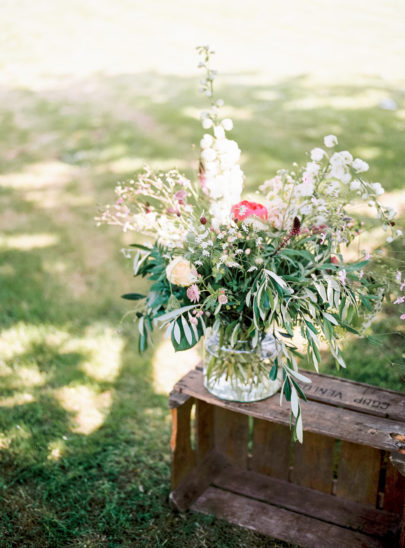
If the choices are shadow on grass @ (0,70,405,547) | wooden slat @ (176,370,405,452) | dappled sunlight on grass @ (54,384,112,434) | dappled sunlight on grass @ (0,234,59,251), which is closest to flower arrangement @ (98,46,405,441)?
wooden slat @ (176,370,405,452)

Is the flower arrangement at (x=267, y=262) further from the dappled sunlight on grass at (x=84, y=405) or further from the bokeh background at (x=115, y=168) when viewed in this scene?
the dappled sunlight on grass at (x=84, y=405)

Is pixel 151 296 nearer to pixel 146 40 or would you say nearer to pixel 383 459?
pixel 383 459

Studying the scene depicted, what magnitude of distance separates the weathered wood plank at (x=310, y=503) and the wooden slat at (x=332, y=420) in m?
0.53

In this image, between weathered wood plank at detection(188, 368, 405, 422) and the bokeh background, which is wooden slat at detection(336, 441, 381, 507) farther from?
the bokeh background

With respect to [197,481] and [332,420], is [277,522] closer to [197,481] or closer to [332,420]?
[197,481]

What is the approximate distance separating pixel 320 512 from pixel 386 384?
93 centimetres

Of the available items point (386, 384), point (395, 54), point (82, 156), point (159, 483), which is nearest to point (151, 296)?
point (159, 483)

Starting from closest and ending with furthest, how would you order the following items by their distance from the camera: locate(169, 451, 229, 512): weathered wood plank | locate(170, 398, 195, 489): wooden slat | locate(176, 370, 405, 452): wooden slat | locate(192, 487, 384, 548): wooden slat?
locate(176, 370, 405, 452): wooden slat
locate(192, 487, 384, 548): wooden slat
locate(170, 398, 195, 489): wooden slat
locate(169, 451, 229, 512): weathered wood plank

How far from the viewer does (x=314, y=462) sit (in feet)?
8.10

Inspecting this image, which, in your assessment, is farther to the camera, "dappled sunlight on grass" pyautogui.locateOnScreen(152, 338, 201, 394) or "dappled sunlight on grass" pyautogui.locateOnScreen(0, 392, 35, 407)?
"dappled sunlight on grass" pyautogui.locateOnScreen(152, 338, 201, 394)

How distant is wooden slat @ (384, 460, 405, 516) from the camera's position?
2.30 metres

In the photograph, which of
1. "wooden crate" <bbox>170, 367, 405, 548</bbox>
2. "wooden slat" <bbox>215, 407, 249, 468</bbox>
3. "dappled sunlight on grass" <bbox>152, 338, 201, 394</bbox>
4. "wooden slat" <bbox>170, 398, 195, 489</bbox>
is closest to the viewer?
"wooden crate" <bbox>170, 367, 405, 548</bbox>

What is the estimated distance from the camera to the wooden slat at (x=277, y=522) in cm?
226

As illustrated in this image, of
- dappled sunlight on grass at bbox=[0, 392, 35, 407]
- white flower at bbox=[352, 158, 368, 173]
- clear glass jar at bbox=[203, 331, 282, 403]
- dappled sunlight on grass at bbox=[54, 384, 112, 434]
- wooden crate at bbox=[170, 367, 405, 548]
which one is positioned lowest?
dappled sunlight on grass at bbox=[54, 384, 112, 434]
